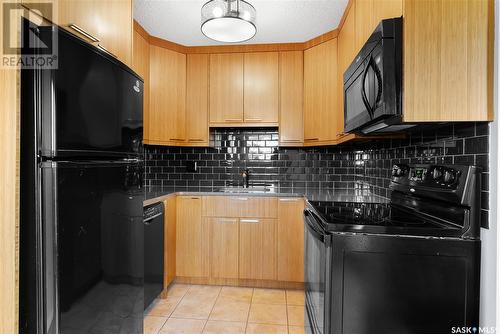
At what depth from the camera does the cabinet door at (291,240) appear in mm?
2670

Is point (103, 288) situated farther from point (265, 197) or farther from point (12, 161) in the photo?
point (265, 197)

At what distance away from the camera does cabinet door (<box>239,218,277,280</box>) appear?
2709 millimetres

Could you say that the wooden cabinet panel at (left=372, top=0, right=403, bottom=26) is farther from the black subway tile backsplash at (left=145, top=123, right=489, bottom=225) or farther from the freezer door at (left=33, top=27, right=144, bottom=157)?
the black subway tile backsplash at (left=145, top=123, right=489, bottom=225)

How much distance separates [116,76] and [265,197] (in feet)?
5.64

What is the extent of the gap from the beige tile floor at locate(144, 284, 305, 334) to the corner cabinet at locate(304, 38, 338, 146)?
4.87 ft

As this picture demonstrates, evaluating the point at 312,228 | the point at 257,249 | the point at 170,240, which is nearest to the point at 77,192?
the point at 312,228

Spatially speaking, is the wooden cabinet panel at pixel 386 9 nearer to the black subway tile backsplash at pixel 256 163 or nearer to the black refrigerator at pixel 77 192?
the black refrigerator at pixel 77 192

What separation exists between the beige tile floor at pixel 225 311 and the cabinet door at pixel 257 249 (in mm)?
166

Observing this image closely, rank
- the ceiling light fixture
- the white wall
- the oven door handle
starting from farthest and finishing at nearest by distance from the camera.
→ the ceiling light fixture
the oven door handle
the white wall

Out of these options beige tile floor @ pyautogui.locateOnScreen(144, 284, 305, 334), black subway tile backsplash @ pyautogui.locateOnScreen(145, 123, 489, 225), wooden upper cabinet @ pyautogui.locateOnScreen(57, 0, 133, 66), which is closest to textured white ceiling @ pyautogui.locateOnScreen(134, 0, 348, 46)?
wooden upper cabinet @ pyautogui.locateOnScreen(57, 0, 133, 66)

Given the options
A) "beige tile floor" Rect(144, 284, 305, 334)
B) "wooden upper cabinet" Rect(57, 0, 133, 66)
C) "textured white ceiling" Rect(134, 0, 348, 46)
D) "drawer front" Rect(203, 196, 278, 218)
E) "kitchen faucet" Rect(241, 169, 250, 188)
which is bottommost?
"beige tile floor" Rect(144, 284, 305, 334)

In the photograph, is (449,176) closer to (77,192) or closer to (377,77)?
(377,77)

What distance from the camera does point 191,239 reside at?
2779 mm

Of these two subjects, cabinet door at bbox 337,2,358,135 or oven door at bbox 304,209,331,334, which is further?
cabinet door at bbox 337,2,358,135
